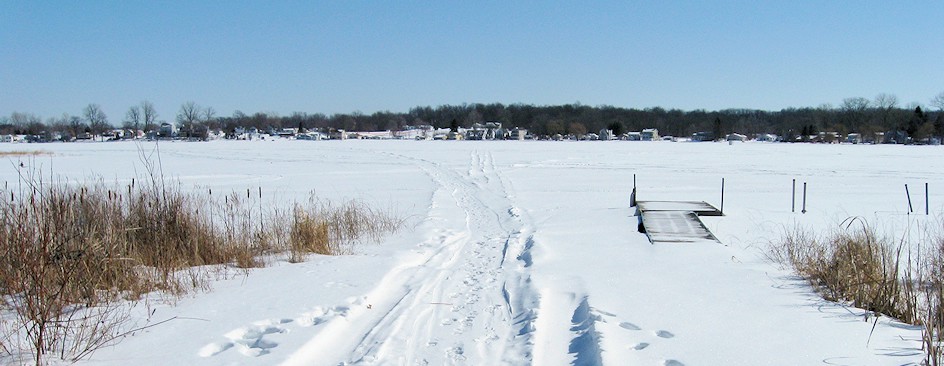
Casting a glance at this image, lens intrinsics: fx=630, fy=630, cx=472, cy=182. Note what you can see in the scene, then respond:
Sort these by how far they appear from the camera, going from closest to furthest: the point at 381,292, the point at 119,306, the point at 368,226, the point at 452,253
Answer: the point at 119,306
the point at 381,292
the point at 452,253
the point at 368,226

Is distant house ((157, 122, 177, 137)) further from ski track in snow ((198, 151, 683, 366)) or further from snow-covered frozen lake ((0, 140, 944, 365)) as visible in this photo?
ski track in snow ((198, 151, 683, 366))

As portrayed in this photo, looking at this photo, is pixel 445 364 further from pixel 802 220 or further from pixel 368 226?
pixel 802 220

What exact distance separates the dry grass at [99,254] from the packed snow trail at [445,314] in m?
1.58

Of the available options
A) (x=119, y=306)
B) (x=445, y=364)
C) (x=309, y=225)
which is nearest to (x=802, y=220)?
(x=309, y=225)

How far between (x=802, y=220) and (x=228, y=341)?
45.2 feet

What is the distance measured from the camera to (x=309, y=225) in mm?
9398

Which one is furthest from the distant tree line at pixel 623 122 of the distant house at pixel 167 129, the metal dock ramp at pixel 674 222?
the metal dock ramp at pixel 674 222

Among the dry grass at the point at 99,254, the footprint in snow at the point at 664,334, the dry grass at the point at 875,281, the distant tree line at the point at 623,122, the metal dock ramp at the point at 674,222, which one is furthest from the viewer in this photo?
the distant tree line at the point at 623,122

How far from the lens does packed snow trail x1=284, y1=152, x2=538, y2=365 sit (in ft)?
15.0

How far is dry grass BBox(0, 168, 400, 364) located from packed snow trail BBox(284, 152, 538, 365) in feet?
5.18

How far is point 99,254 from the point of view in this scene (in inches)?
239

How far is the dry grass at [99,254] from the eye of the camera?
14.4ft

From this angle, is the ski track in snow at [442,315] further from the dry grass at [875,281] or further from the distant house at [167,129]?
the distant house at [167,129]

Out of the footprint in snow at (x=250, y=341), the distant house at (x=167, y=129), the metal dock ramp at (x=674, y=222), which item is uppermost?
the distant house at (x=167, y=129)
